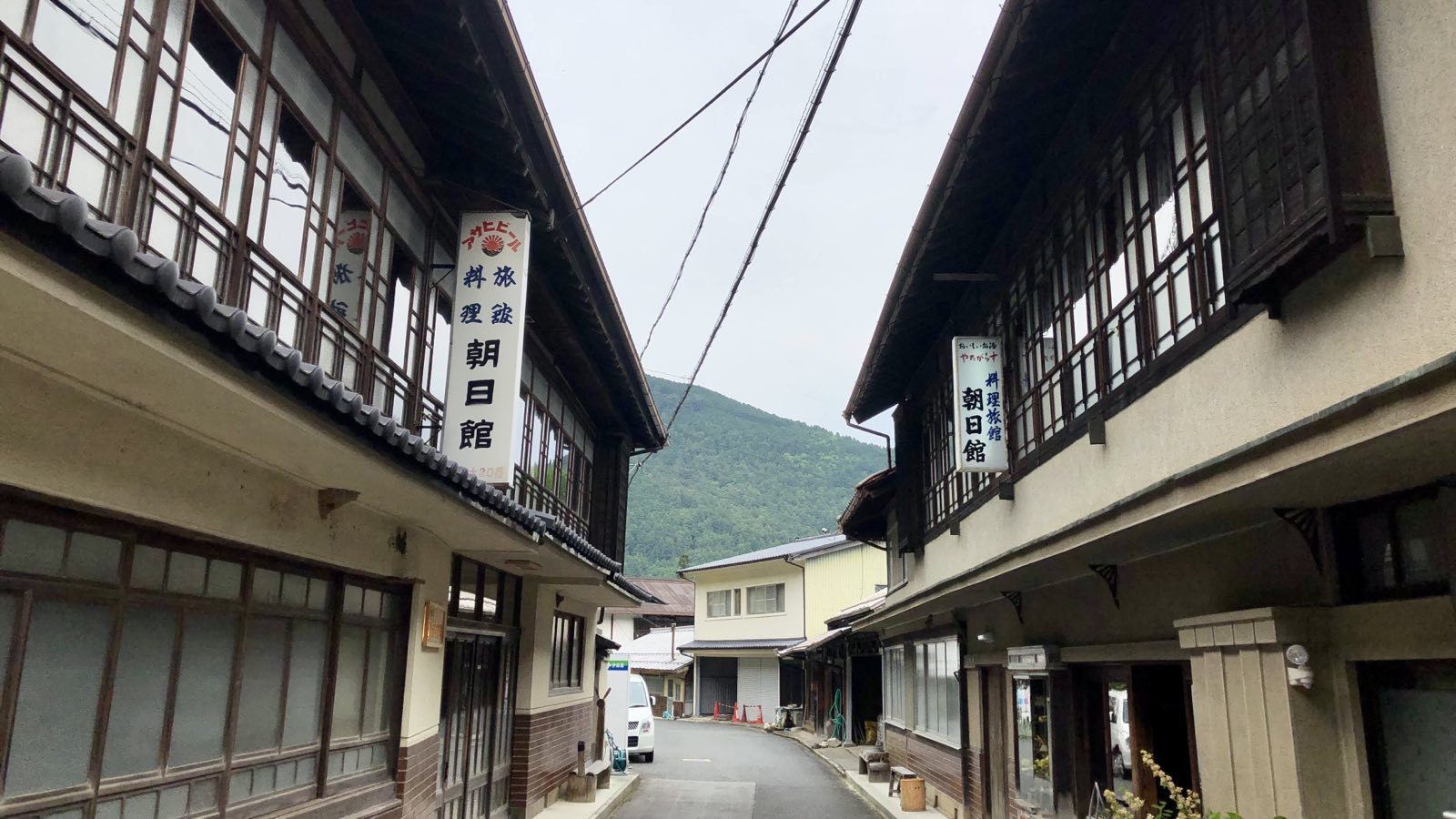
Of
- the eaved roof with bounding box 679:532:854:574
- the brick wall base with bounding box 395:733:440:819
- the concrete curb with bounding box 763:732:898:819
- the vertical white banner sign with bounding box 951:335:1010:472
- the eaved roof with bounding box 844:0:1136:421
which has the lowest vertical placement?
the concrete curb with bounding box 763:732:898:819

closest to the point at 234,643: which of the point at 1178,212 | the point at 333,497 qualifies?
the point at 333,497

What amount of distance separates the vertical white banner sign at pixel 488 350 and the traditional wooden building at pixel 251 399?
51 mm

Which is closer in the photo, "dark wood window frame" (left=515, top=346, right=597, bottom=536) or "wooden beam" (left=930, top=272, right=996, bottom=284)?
"wooden beam" (left=930, top=272, right=996, bottom=284)

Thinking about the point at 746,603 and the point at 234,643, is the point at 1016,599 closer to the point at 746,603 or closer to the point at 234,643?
the point at 234,643

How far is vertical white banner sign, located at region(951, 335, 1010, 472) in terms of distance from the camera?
1034cm

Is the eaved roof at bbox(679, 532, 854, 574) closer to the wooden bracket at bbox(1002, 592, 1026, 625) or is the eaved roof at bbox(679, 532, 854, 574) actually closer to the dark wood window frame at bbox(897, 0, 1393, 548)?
the wooden bracket at bbox(1002, 592, 1026, 625)

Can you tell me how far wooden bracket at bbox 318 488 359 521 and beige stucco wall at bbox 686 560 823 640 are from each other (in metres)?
36.2

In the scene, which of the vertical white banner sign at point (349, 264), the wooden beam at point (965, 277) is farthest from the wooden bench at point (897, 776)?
the vertical white banner sign at point (349, 264)

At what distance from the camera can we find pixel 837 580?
40.0 m

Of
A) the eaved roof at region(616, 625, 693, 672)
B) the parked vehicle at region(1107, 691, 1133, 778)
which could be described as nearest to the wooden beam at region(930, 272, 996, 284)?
the parked vehicle at region(1107, 691, 1133, 778)

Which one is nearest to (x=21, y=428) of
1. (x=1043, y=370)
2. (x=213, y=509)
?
(x=213, y=509)

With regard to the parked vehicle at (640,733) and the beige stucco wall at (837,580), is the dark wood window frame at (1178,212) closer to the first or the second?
the parked vehicle at (640,733)

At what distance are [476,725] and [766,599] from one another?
32847 millimetres

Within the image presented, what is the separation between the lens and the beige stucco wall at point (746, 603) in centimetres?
4181
